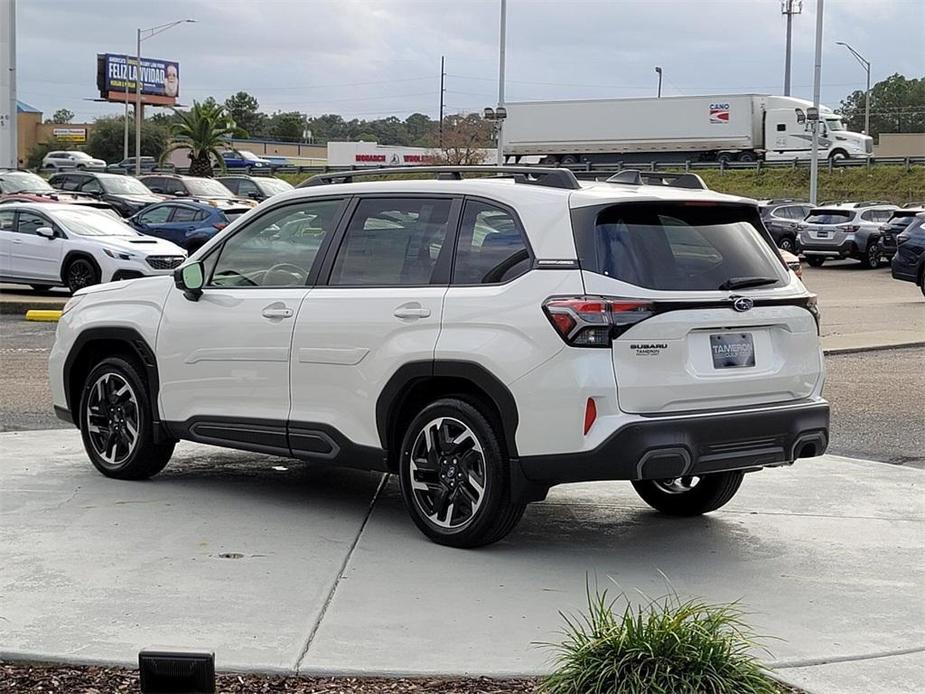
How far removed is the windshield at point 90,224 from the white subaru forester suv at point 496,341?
47.3ft

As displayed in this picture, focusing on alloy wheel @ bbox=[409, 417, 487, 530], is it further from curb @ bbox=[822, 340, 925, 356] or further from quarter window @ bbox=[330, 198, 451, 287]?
curb @ bbox=[822, 340, 925, 356]

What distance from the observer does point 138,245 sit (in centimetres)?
2152

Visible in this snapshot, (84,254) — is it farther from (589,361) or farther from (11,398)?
(589,361)

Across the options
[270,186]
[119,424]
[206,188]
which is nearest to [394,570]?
[119,424]

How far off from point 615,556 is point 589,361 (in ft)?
3.83

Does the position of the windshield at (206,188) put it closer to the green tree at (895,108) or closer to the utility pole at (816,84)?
the utility pole at (816,84)

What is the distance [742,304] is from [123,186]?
103 feet

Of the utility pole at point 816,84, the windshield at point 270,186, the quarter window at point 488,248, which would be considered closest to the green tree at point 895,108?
the utility pole at point 816,84

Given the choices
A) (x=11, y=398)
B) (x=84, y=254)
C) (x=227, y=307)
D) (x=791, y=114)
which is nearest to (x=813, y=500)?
(x=227, y=307)

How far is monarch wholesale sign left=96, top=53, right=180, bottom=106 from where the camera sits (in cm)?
10825

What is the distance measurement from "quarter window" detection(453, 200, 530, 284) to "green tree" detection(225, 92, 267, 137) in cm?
13302

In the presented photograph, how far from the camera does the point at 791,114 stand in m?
58.0

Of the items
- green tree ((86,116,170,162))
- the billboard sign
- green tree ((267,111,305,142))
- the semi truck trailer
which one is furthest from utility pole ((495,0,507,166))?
green tree ((267,111,305,142))

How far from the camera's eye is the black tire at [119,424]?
8.23 m
